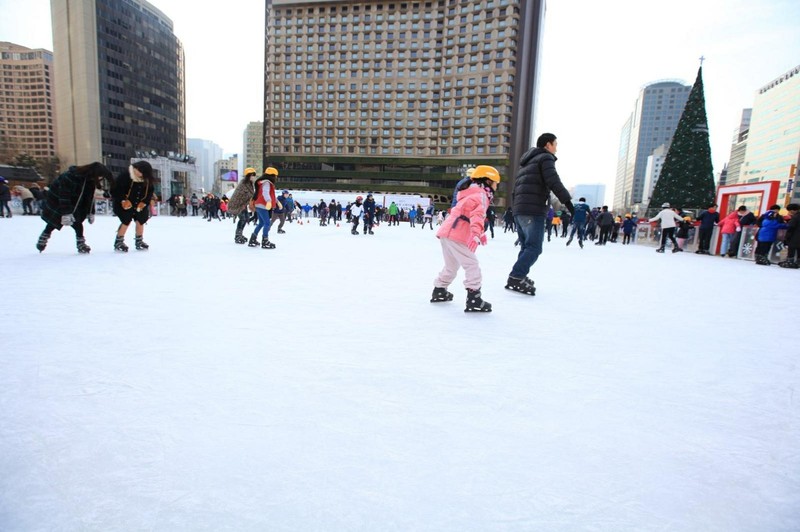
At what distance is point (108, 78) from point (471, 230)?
88750mm

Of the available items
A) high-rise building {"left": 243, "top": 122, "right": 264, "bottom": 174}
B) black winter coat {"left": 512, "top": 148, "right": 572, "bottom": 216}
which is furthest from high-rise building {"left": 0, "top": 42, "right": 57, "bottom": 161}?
black winter coat {"left": 512, "top": 148, "right": 572, "bottom": 216}

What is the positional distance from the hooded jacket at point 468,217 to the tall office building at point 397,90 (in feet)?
201

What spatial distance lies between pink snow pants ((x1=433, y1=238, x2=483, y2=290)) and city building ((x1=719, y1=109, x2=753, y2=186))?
12842cm

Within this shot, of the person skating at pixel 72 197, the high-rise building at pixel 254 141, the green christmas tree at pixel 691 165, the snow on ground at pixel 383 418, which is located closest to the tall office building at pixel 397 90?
the green christmas tree at pixel 691 165

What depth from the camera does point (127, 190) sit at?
5.68m

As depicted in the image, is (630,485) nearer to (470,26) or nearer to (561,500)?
(561,500)

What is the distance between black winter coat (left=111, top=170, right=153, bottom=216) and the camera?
5.64m

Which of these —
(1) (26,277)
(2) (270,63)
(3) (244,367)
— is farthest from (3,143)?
(3) (244,367)

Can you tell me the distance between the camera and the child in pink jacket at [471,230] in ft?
10.7

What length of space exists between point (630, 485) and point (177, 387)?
5.50 ft

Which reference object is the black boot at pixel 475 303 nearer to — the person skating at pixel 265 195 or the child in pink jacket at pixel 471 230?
the child in pink jacket at pixel 471 230

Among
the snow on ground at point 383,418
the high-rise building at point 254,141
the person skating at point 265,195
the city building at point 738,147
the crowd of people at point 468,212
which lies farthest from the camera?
the high-rise building at point 254,141

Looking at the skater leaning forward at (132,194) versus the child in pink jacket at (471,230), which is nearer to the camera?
the child in pink jacket at (471,230)

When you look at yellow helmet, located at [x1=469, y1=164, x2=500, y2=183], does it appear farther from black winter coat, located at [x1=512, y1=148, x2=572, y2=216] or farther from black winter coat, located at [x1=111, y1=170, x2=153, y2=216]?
black winter coat, located at [x1=111, y1=170, x2=153, y2=216]
